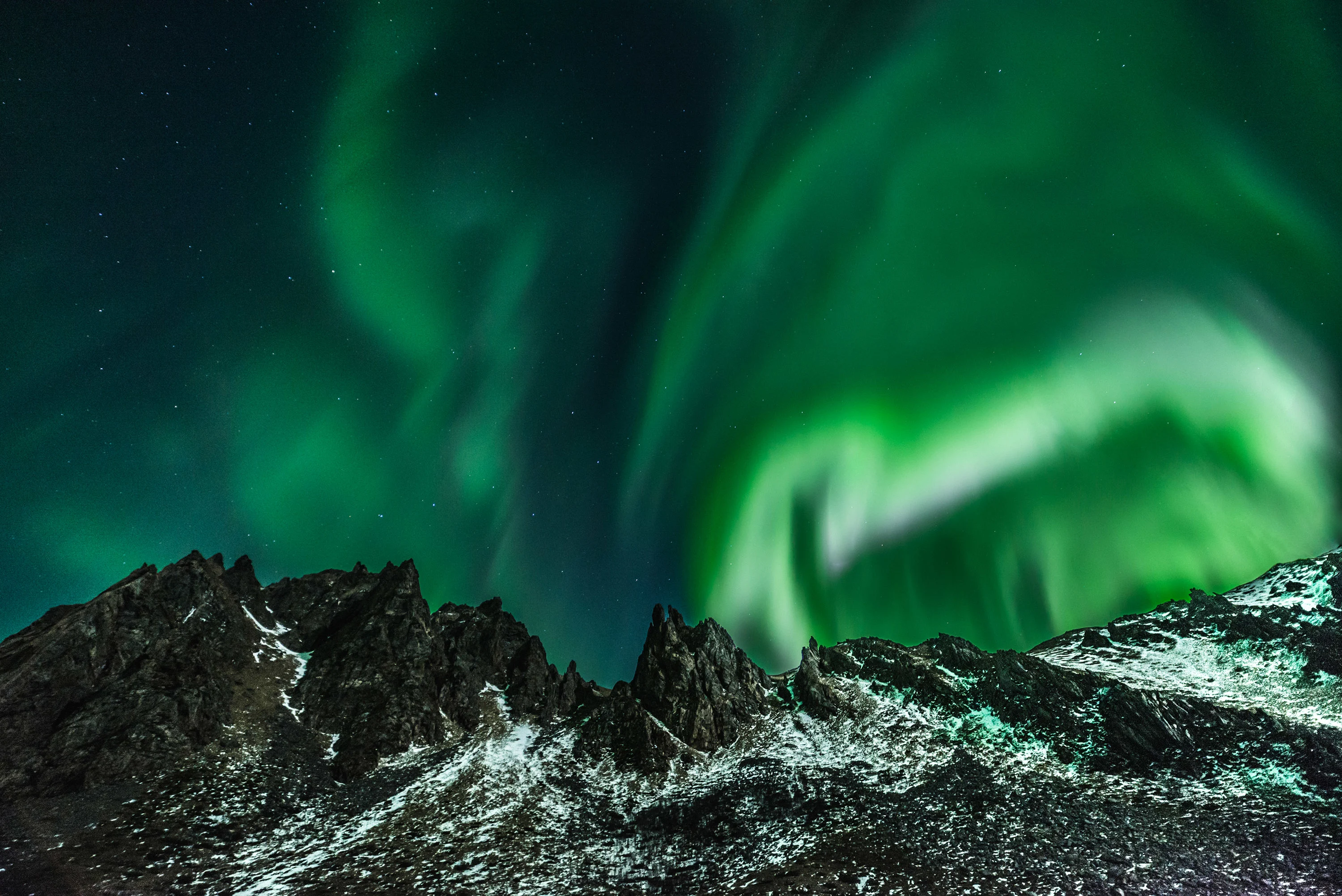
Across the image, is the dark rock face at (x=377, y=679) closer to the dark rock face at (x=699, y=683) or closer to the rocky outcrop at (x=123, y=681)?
the rocky outcrop at (x=123, y=681)

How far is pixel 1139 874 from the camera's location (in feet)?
95.3

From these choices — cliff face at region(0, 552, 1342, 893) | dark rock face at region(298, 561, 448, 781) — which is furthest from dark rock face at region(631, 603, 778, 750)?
dark rock face at region(298, 561, 448, 781)

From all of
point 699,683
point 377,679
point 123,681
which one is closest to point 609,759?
point 699,683

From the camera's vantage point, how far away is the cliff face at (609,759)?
100ft

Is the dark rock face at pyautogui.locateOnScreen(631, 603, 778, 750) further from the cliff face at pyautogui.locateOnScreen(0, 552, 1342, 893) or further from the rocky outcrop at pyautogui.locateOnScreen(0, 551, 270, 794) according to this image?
the rocky outcrop at pyautogui.locateOnScreen(0, 551, 270, 794)

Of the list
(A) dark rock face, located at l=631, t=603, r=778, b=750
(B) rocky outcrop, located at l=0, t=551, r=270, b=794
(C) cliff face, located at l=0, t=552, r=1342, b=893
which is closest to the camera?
(C) cliff face, located at l=0, t=552, r=1342, b=893

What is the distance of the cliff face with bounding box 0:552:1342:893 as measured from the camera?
3061 cm

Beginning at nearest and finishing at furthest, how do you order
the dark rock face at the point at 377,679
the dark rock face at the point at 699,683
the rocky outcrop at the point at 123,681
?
1. the rocky outcrop at the point at 123,681
2. the dark rock face at the point at 377,679
3. the dark rock face at the point at 699,683

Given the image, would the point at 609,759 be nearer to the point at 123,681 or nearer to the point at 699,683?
the point at 699,683

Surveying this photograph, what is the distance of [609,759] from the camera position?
50094mm

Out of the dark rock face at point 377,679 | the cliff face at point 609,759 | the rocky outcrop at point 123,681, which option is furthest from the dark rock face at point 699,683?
the rocky outcrop at point 123,681

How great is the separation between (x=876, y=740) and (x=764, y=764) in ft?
38.6

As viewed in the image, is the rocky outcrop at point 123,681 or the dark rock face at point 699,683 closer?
the rocky outcrop at point 123,681

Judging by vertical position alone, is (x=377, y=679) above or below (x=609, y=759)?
above
